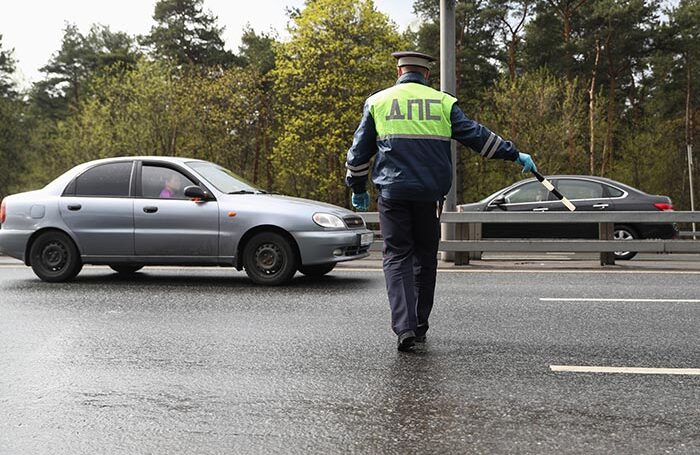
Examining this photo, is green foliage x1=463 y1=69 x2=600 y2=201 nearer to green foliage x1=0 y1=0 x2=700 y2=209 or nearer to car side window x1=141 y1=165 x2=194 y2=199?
green foliage x1=0 y1=0 x2=700 y2=209

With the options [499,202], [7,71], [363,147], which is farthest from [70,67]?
[363,147]

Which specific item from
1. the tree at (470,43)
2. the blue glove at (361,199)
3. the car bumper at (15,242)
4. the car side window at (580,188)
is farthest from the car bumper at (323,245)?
A: the tree at (470,43)

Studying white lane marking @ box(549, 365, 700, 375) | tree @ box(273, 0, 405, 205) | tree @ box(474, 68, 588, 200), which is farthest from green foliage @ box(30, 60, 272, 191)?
white lane marking @ box(549, 365, 700, 375)

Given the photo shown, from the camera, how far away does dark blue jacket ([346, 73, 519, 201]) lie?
5438mm

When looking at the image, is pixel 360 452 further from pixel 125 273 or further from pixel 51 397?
pixel 125 273

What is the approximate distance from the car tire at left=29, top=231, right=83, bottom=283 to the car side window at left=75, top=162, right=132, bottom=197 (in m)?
0.62

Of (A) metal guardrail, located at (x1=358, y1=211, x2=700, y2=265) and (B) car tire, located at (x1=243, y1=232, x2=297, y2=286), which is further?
(A) metal guardrail, located at (x1=358, y1=211, x2=700, y2=265)

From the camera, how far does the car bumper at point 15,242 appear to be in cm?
961

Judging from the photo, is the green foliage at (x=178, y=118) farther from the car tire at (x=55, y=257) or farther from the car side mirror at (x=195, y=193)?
the car side mirror at (x=195, y=193)

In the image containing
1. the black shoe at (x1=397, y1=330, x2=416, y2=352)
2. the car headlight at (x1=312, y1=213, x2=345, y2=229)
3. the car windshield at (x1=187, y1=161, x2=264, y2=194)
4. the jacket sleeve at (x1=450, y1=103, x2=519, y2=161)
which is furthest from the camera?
the car windshield at (x1=187, y1=161, x2=264, y2=194)

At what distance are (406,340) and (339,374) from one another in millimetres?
714

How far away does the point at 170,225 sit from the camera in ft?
30.4

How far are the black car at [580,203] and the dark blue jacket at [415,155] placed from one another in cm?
829

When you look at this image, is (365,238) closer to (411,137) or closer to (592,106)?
(411,137)
